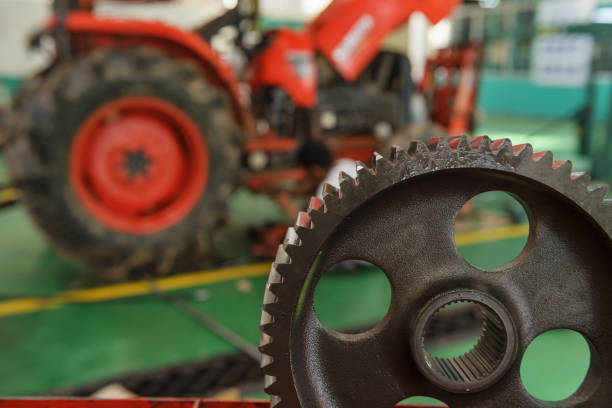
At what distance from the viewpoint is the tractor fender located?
276 cm

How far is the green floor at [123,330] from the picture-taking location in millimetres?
2117

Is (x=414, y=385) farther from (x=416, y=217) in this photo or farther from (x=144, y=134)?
(x=144, y=134)

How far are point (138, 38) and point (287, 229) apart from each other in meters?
2.08

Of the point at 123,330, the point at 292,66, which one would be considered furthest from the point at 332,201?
the point at 292,66

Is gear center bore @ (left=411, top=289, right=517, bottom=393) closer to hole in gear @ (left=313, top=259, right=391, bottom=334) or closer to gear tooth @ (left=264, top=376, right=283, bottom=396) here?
gear tooth @ (left=264, top=376, right=283, bottom=396)

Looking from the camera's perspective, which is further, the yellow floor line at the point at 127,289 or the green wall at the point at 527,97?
the green wall at the point at 527,97

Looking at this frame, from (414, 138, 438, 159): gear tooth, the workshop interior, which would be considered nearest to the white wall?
the workshop interior

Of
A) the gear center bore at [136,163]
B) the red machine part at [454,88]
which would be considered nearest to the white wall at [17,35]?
the red machine part at [454,88]

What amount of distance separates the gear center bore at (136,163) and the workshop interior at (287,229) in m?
0.02

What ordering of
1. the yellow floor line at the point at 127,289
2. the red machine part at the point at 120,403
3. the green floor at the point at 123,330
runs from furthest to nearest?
the yellow floor line at the point at 127,289, the green floor at the point at 123,330, the red machine part at the point at 120,403

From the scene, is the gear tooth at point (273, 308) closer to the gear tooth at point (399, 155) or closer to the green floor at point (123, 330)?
the gear tooth at point (399, 155)

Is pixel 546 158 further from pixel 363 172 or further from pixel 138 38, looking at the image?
pixel 138 38

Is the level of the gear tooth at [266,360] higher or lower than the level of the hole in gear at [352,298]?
higher

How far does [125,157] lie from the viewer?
2789 millimetres
